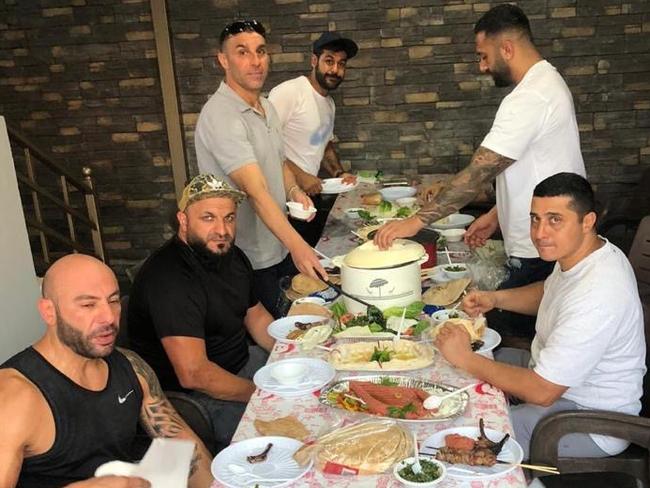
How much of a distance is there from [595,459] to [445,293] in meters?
0.82

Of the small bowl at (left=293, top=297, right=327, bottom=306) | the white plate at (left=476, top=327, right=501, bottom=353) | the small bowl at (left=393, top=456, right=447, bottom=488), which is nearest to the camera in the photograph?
the small bowl at (left=393, top=456, right=447, bottom=488)

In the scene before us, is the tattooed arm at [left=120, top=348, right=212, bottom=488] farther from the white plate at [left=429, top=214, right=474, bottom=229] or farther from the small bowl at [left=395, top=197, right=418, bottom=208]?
the small bowl at [left=395, top=197, right=418, bottom=208]

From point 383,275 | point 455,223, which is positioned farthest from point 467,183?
point 383,275

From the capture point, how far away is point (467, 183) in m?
3.06

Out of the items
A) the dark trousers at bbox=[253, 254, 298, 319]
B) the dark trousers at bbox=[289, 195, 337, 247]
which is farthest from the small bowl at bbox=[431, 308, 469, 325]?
the dark trousers at bbox=[289, 195, 337, 247]

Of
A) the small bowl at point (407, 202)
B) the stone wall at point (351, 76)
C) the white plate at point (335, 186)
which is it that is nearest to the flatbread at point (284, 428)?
the small bowl at point (407, 202)

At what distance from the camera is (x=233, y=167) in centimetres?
316

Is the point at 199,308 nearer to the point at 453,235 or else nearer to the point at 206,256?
the point at 206,256

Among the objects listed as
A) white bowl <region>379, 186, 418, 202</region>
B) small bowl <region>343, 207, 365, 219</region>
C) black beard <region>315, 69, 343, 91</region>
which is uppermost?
black beard <region>315, 69, 343, 91</region>

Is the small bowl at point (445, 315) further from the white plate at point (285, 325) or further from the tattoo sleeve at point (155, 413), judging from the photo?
the tattoo sleeve at point (155, 413)

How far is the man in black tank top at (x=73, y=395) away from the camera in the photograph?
1713 millimetres

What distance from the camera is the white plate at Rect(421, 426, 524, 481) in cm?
157

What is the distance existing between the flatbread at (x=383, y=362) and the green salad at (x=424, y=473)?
0.52 metres

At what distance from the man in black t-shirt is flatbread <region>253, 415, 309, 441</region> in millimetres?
754
